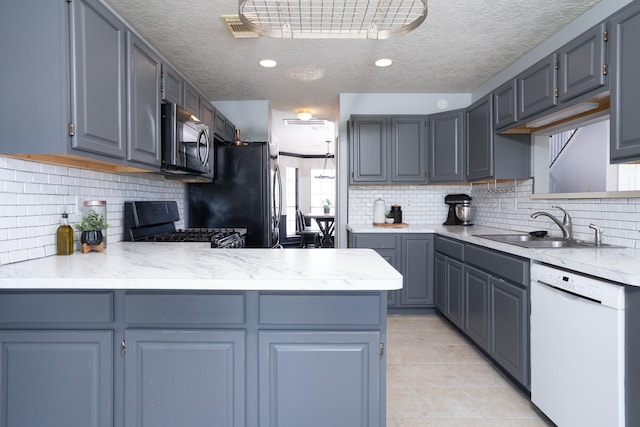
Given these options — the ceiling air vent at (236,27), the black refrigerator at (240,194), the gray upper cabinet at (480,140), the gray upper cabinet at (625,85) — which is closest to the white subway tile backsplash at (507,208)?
the gray upper cabinet at (480,140)

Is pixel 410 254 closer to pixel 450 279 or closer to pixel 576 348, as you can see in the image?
pixel 450 279

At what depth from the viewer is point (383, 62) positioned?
10.5ft

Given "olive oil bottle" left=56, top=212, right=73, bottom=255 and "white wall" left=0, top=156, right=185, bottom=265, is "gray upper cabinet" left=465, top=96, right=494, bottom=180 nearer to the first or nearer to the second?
"white wall" left=0, top=156, right=185, bottom=265

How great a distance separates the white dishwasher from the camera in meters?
1.45

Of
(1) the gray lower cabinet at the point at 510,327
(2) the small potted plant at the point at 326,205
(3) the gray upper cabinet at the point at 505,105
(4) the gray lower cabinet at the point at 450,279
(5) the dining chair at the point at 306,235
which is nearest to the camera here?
(1) the gray lower cabinet at the point at 510,327

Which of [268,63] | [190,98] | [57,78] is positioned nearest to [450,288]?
[268,63]

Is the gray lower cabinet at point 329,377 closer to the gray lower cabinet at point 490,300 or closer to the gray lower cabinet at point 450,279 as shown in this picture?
the gray lower cabinet at point 490,300

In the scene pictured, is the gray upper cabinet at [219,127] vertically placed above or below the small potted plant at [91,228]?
above

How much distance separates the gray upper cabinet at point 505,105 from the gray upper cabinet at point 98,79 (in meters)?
2.60

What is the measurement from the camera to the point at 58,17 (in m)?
1.47

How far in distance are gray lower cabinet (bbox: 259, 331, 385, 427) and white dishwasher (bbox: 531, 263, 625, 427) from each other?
37.5 inches

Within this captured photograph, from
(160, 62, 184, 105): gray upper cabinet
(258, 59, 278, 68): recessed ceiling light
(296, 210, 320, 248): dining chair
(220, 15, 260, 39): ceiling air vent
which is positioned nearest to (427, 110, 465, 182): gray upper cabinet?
(258, 59, 278, 68): recessed ceiling light

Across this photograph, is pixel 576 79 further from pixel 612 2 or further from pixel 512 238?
pixel 512 238

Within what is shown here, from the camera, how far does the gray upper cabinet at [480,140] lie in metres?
3.15
